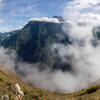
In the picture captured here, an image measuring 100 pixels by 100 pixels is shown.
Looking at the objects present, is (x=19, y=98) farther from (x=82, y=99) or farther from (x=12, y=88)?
(x=82, y=99)

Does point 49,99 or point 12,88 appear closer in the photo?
point 49,99

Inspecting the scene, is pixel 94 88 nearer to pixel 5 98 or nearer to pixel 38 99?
pixel 38 99

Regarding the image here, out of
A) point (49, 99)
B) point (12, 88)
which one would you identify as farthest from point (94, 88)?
point (12, 88)

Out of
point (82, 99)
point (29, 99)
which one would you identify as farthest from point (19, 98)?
point (82, 99)

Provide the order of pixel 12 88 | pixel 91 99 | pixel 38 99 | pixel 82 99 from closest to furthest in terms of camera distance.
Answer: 1. pixel 91 99
2. pixel 82 99
3. pixel 38 99
4. pixel 12 88

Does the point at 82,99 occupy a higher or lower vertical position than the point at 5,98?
lower

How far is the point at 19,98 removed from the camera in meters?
32.3

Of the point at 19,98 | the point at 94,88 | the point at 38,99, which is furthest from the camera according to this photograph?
the point at 94,88

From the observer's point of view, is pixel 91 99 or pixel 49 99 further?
pixel 49 99

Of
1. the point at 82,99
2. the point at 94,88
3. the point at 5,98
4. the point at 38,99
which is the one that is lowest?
the point at 94,88

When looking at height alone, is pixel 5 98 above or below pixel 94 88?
above

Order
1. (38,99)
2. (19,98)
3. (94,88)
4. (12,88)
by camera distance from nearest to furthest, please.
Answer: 1. (19,98)
2. (38,99)
3. (12,88)
4. (94,88)

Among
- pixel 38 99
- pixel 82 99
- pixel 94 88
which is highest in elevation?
pixel 82 99

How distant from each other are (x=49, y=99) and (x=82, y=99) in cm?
785
